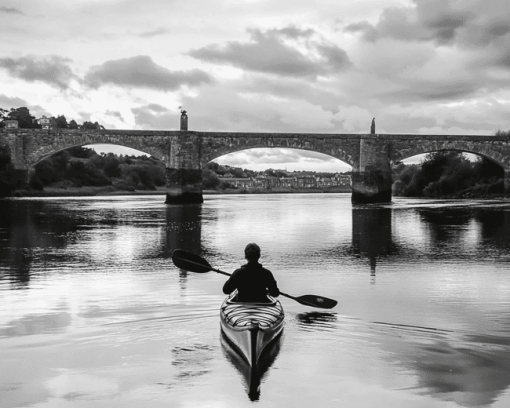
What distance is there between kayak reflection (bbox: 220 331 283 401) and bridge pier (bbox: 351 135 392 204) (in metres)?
50.5

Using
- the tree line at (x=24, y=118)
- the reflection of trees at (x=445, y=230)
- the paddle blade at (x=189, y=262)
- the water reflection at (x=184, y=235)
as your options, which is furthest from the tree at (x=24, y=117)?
the paddle blade at (x=189, y=262)

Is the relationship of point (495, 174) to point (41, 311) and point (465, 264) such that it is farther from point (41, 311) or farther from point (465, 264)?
point (41, 311)

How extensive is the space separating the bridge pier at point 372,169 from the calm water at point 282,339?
3901 cm

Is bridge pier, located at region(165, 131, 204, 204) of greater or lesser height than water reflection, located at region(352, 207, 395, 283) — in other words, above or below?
above

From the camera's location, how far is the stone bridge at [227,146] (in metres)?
56.5

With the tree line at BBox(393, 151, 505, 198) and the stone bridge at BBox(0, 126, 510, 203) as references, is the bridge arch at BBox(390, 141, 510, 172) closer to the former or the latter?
the stone bridge at BBox(0, 126, 510, 203)

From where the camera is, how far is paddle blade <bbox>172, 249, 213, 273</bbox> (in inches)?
450

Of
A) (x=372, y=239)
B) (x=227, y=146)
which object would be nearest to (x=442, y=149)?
(x=227, y=146)

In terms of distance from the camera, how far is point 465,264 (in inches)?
643

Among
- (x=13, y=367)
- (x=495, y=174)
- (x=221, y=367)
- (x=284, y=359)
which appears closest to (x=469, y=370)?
(x=284, y=359)

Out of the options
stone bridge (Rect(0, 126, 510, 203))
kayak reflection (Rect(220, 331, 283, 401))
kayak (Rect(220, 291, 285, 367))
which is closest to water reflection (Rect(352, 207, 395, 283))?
kayak (Rect(220, 291, 285, 367))


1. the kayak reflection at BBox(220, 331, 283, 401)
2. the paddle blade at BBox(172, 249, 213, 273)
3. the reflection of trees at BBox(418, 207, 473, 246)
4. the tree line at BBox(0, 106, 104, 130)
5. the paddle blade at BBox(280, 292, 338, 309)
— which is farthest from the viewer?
the tree line at BBox(0, 106, 104, 130)

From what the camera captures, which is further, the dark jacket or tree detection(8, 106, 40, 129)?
tree detection(8, 106, 40, 129)

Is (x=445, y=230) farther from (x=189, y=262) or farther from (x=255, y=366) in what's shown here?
(x=255, y=366)
